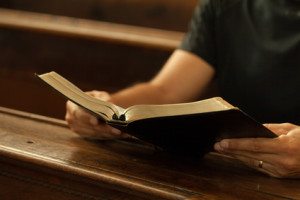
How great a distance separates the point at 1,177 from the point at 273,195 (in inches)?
21.9

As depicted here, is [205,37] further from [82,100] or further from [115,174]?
[115,174]

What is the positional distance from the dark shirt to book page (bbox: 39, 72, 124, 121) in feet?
1.94

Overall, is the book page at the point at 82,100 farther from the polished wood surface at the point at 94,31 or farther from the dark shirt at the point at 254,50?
the polished wood surface at the point at 94,31

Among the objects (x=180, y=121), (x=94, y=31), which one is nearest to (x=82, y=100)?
(x=180, y=121)

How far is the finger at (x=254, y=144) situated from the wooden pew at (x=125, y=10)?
1.87 meters

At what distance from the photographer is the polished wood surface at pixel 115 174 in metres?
0.97

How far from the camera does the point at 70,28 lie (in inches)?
100

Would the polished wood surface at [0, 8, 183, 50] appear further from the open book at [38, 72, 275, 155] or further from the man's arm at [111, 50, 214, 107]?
the open book at [38, 72, 275, 155]

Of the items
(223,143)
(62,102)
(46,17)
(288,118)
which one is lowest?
(223,143)

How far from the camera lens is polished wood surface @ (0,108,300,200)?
3.17 feet

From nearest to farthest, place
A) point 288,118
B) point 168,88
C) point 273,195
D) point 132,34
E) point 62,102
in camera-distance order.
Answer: point 273,195 < point 288,118 < point 168,88 < point 132,34 < point 62,102

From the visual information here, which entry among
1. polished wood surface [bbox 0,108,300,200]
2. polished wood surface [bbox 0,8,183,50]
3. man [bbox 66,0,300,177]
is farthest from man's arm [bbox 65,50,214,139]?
polished wood surface [bbox 0,8,183,50]

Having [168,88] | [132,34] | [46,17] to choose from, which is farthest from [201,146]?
[46,17]

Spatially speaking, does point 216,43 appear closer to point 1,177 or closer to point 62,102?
point 1,177
